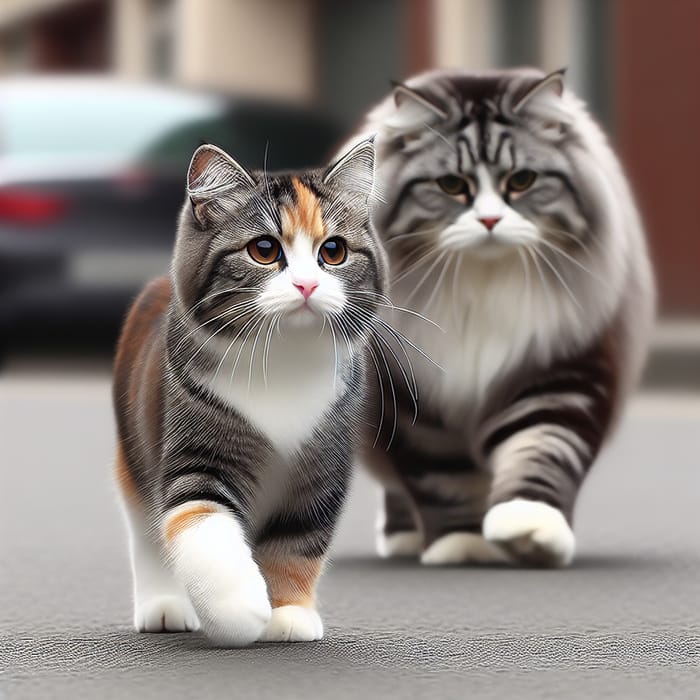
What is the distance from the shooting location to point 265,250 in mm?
3193

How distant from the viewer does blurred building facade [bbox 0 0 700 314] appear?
13.1 metres

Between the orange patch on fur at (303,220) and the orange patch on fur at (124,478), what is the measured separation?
2.28 ft

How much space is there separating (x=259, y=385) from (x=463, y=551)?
1.43m

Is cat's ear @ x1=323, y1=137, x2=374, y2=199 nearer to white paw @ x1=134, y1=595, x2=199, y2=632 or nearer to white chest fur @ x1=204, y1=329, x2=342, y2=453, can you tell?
white chest fur @ x1=204, y1=329, x2=342, y2=453

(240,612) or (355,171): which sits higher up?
(355,171)

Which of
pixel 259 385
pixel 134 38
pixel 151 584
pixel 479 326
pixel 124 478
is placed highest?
pixel 259 385

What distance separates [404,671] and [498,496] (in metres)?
1.12

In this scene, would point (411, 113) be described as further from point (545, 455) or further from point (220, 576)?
point (220, 576)

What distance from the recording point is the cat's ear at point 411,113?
4.36m

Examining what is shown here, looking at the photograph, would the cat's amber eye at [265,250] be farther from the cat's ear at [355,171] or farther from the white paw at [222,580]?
the white paw at [222,580]

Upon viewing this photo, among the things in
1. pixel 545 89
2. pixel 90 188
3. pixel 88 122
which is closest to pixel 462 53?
pixel 88 122

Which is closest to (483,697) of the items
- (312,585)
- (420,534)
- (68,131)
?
(312,585)

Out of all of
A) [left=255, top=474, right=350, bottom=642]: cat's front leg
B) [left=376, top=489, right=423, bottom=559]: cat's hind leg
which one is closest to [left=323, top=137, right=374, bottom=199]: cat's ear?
[left=255, top=474, right=350, bottom=642]: cat's front leg

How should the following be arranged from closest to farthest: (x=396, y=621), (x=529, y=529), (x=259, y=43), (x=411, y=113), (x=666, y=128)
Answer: (x=396, y=621) → (x=529, y=529) → (x=411, y=113) → (x=666, y=128) → (x=259, y=43)
